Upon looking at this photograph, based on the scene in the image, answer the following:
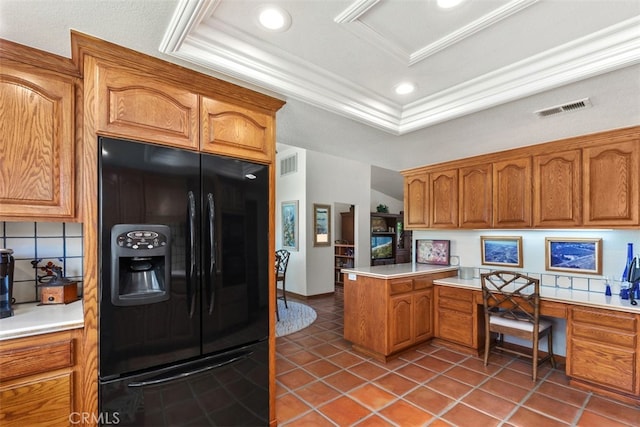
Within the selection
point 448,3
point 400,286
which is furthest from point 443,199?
point 448,3

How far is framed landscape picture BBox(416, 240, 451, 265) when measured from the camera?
423 centimetres

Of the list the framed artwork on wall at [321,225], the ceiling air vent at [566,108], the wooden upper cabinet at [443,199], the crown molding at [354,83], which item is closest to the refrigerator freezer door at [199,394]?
the crown molding at [354,83]

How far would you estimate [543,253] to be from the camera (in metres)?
3.37

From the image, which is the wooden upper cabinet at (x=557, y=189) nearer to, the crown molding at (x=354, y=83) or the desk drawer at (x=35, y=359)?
the crown molding at (x=354, y=83)

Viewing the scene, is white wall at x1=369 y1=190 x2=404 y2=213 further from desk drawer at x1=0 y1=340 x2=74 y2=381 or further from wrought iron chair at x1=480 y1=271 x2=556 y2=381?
desk drawer at x1=0 y1=340 x2=74 y2=381

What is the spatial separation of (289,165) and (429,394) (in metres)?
4.88

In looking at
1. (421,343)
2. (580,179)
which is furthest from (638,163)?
(421,343)

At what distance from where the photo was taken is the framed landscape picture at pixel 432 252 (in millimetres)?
4234

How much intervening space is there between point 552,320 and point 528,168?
5.38ft

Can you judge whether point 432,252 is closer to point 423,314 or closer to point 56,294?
point 423,314

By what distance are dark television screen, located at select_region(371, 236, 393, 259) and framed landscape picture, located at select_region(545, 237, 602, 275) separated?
5.20m

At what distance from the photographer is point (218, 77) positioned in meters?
1.97

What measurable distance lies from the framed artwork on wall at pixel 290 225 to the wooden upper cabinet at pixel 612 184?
4.53 meters

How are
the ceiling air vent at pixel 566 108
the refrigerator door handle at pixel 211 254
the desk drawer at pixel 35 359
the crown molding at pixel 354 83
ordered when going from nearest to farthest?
the desk drawer at pixel 35 359 < the crown molding at pixel 354 83 < the refrigerator door handle at pixel 211 254 < the ceiling air vent at pixel 566 108
